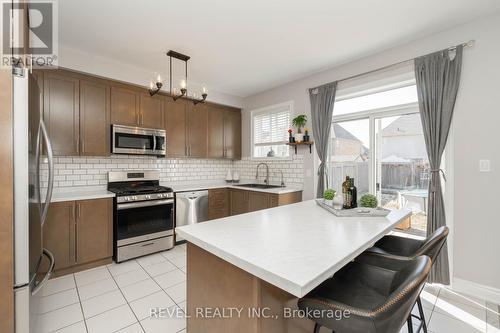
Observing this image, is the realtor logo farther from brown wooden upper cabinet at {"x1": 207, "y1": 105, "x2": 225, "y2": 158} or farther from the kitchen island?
brown wooden upper cabinet at {"x1": 207, "y1": 105, "x2": 225, "y2": 158}

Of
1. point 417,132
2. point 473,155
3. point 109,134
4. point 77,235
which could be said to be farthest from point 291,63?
point 77,235

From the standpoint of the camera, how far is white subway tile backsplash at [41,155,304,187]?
317 cm

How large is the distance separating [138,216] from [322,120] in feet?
9.85

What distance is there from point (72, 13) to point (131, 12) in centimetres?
57

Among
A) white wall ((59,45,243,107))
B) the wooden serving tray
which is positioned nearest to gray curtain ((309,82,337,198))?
the wooden serving tray

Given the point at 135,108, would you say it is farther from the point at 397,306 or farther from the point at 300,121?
the point at 397,306

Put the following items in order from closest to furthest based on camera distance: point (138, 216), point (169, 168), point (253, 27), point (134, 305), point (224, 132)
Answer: point (134, 305) < point (253, 27) < point (138, 216) < point (169, 168) < point (224, 132)

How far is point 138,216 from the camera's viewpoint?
3.19 metres

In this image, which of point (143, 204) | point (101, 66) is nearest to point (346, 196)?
point (143, 204)

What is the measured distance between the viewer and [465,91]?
2.32m

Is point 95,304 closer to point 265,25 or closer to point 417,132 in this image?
point 265,25

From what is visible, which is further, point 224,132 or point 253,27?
point 224,132

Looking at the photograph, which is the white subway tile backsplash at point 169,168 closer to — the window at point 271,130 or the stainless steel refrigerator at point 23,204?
the window at point 271,130

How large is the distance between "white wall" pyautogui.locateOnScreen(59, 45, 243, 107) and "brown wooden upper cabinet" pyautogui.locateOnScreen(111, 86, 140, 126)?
166 mm
